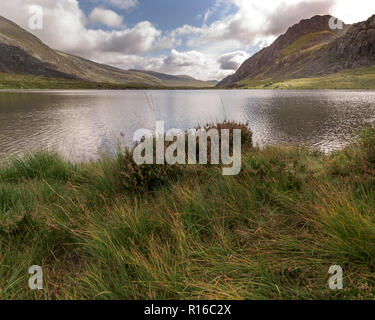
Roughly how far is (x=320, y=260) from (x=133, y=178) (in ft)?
11.2

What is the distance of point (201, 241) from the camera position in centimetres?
288

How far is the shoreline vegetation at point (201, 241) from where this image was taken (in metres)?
2.14

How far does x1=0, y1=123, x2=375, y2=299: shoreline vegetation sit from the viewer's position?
2145 millimetres

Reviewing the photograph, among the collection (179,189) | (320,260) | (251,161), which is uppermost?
(251,161)

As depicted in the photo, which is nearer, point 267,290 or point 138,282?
point 267,290

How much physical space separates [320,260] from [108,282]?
2231 mm

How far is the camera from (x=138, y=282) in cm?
224

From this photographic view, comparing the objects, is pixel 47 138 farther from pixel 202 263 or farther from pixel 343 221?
pixel 343 221

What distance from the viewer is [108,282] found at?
225cm

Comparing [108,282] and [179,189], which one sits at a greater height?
[179,189]

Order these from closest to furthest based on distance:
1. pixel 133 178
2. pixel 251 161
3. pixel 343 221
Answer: pixel 343 221
pixel 133 178
pixel 251 161

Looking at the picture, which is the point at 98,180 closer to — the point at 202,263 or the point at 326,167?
the point at 202,263

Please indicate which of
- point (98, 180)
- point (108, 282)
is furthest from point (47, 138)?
point (108, 282)
